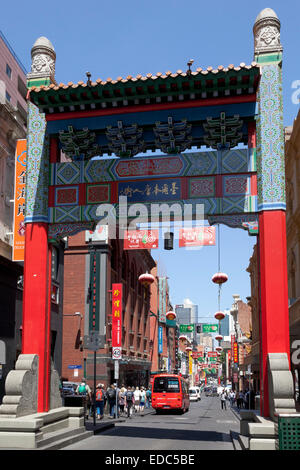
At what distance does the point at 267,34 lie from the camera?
1552cm

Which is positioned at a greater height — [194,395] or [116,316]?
[116,316]

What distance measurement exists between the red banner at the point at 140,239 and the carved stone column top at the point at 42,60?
13.8 meters

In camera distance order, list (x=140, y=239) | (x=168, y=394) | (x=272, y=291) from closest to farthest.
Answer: (x=272, y=291)
(x=140, y=239)
(x=168, y=394)

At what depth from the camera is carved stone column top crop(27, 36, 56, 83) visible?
1705cm

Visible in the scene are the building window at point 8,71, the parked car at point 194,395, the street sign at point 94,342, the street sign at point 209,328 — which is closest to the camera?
the street sign at point 94,342

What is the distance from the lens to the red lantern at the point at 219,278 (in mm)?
32094

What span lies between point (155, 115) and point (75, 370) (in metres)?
28.3

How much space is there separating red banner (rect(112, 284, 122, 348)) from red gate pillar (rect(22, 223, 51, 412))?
2549cm

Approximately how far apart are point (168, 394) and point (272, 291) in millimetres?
26625

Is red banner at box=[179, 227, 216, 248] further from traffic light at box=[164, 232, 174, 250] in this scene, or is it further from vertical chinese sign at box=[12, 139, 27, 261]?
vertical chinese sign at box=[12, 139, 27, 261]

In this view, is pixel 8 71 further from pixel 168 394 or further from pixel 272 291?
pixel 272 291

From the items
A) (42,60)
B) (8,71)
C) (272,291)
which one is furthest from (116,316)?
(272,291)

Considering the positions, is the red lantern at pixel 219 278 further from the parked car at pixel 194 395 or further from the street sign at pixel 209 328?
the parked car at pixel 194 395

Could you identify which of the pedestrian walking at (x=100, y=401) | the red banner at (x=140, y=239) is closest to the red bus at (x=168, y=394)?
the pedestrian walking at (x=100, y=401)
